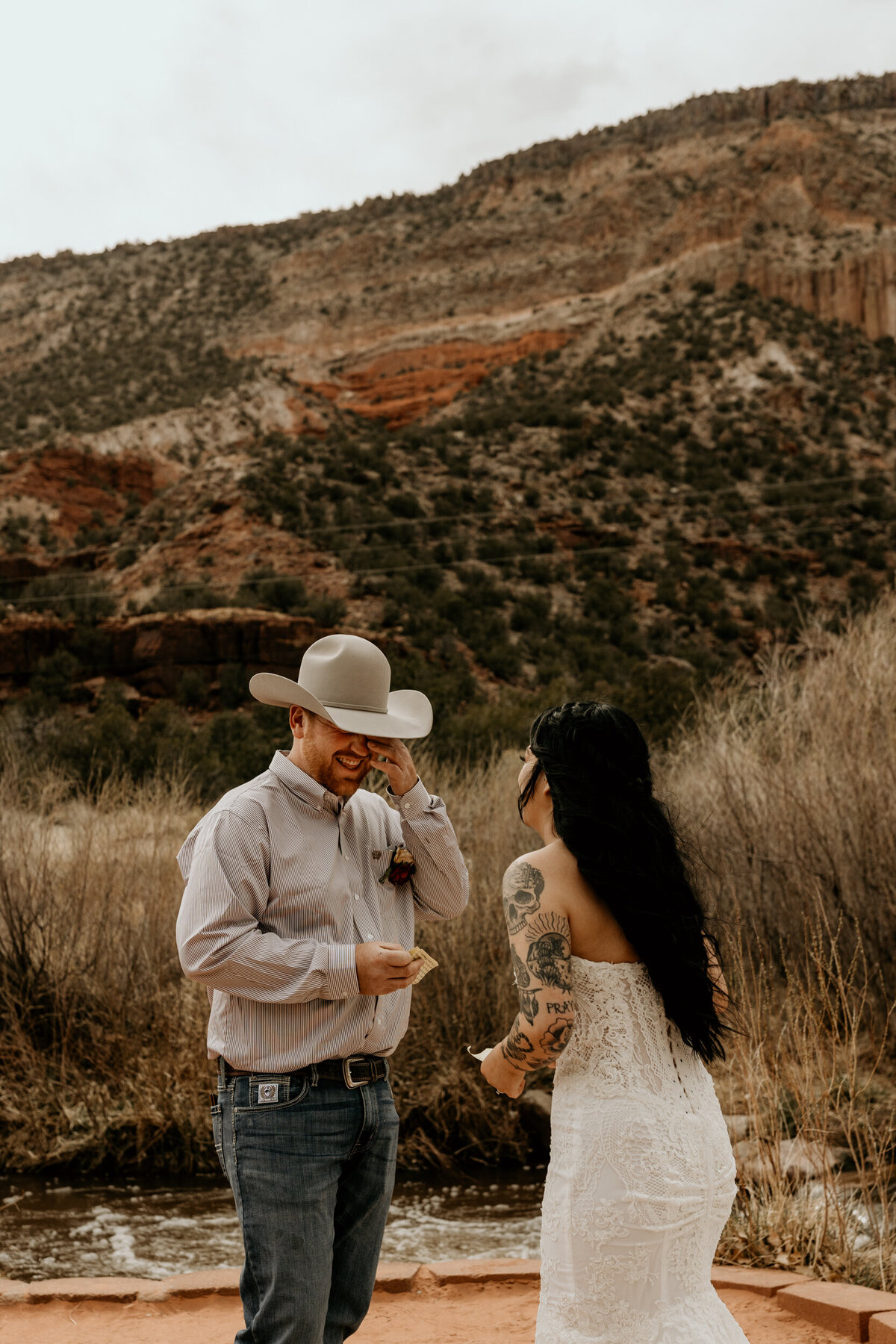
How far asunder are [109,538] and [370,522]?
7.75 m

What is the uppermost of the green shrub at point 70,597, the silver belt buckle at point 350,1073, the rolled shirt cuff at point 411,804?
the green shrub at point 70,597

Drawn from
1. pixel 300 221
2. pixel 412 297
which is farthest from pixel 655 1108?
pixel 300 221

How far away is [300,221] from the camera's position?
6944 cm

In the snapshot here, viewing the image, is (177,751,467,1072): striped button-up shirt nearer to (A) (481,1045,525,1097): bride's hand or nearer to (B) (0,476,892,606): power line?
(A) (481,1045,525,1097): bride's hand

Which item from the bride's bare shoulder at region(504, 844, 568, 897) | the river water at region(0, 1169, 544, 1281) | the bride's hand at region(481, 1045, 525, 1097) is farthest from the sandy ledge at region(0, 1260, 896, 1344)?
the bride's bare shoulder at region(504, 844, 568, 897)

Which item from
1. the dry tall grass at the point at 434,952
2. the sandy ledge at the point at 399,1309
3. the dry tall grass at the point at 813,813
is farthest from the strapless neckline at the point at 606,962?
the dry tall grass at the point at 434,952

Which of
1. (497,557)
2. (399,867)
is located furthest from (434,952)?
(497,557)

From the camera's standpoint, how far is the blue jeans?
2.29m

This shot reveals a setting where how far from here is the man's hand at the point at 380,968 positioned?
238cm

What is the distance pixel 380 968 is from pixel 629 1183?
65cm

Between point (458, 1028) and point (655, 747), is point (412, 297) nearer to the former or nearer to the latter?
point (655, 747)

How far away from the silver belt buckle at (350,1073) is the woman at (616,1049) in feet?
1.02

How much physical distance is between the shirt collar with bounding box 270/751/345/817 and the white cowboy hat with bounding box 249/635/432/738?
0.14m

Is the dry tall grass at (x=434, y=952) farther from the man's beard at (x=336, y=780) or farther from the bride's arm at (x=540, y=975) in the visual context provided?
the bride's arm at (x=540, y=975)
